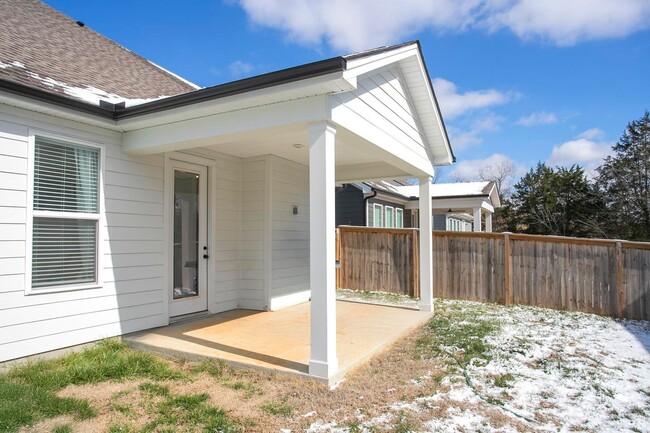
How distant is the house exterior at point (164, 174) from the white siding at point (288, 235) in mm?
39

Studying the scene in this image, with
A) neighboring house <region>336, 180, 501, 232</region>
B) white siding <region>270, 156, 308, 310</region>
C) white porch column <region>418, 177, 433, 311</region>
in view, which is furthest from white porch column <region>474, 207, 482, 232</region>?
white siding <region>270, 156, 308, 310</region>

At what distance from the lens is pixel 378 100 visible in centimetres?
490

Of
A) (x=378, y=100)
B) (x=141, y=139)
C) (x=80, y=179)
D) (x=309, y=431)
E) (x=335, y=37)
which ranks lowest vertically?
(x=309, y=431)

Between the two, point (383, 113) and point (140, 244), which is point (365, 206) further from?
point (140, 244)

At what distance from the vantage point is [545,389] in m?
3.72

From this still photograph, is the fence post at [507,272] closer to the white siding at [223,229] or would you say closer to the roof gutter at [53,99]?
the white siding at [223,229]

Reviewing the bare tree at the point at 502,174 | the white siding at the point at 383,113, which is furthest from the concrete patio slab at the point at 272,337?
the bare tree at the point at 502,174

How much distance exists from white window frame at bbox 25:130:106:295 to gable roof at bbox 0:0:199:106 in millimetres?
474

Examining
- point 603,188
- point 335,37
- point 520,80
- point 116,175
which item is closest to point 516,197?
point 603,188

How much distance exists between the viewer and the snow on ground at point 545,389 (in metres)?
3.05

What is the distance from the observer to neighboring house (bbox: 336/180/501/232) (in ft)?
43.3

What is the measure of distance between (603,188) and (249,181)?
58.6ft

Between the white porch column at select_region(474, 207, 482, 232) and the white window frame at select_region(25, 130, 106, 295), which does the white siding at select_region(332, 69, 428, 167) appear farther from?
the white porch column at select_region(474, 207, 482, 232)

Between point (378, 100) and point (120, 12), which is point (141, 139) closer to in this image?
point (378, 100)
